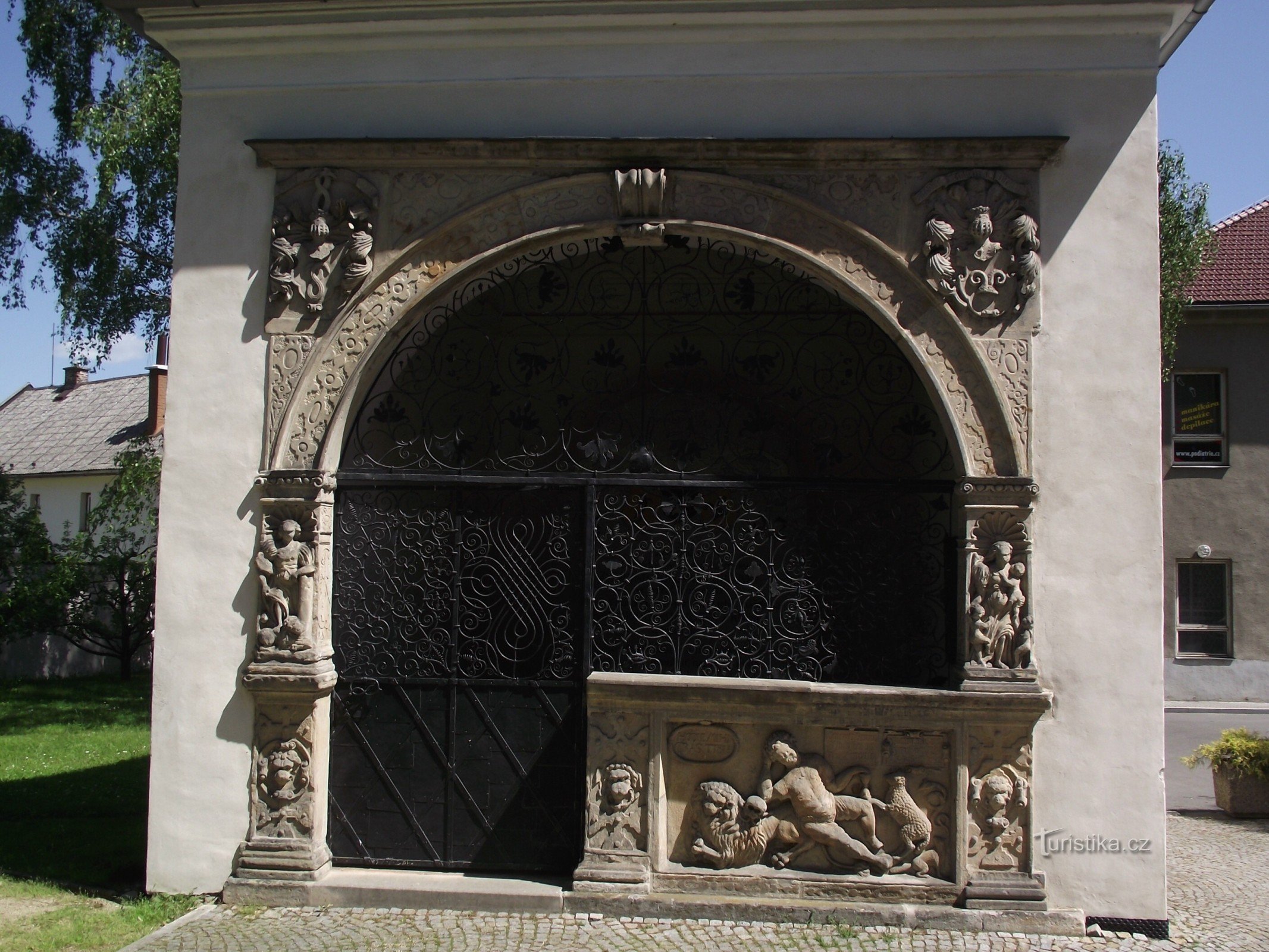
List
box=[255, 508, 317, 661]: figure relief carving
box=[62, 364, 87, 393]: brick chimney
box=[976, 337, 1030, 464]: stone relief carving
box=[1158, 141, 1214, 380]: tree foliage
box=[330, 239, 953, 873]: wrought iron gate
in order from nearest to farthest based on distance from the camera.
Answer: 1. box=[976, 337, 1030, 464]: stone relief carving
2. box=[255, 508, 317, 661]: figure relief carving
3. box=[330, 239, 953, 873]: wrought iron gate
4. box=[1158, 141, 1214, 380]: tree foliage
5. box=[62, 364, 87, 393]: brick chimney

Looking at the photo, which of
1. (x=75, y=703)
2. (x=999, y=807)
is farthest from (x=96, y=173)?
(x=999, y=807)

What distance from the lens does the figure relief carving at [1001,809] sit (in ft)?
16.8

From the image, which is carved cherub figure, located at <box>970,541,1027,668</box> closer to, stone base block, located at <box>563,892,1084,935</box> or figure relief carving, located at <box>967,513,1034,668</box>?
figure relief carving, located at <box>967,513,1034,668</box>

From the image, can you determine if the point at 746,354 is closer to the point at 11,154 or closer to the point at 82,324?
the point at 82,324

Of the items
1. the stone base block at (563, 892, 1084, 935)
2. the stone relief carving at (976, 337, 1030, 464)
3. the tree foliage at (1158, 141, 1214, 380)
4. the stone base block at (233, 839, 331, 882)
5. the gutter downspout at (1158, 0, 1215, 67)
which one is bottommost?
the stone base block at (563, 892, 1084, 935)

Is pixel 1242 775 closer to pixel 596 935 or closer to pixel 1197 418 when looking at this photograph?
pixel 596 935

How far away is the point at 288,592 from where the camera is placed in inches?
217

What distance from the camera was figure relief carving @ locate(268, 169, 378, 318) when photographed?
5.61m

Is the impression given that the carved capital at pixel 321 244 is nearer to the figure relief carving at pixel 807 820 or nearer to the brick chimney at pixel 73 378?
the figure relief carving at pixel 807 820

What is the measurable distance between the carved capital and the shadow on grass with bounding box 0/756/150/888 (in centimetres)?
338

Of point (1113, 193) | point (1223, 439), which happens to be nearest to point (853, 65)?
point (1113, 193)

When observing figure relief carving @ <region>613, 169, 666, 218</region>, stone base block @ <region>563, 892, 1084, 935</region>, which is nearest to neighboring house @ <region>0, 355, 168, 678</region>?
stone base block @ <region>563, 892, 1084, 935</region>

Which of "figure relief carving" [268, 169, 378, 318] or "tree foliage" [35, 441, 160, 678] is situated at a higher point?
"figure relief carving" [268, 169, 378, 318]

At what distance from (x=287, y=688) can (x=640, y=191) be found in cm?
318
